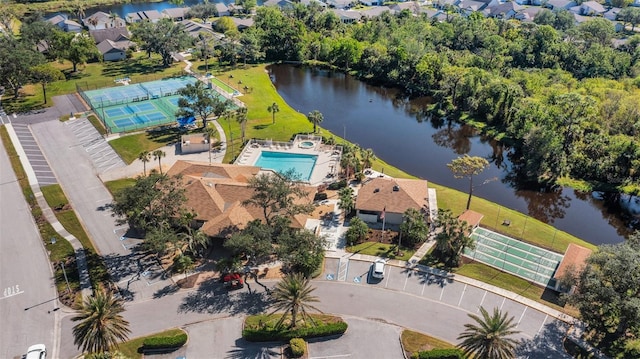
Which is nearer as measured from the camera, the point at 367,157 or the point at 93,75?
the point at 367,157

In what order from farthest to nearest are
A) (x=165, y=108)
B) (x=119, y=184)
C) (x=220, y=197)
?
(x=165, y=108)
(x=119, y=184)
(x=220, y=197)

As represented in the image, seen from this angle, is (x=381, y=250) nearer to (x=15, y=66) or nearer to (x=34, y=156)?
(x=34, y=156)

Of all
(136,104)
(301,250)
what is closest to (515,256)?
(301,250)

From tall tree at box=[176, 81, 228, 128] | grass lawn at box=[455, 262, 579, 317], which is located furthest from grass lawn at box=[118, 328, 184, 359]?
tall tree at box=[176, 81, 228, 128]

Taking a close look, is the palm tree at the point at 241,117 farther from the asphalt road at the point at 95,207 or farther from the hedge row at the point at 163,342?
the hedge row at the point at 163,342

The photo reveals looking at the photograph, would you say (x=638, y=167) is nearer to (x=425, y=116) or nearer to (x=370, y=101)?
(x=425, y=116)

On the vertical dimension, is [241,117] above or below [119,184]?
above

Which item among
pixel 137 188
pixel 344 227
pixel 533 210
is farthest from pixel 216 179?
pixel 533 210

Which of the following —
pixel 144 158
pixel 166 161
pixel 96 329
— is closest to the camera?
pixel 96 329
